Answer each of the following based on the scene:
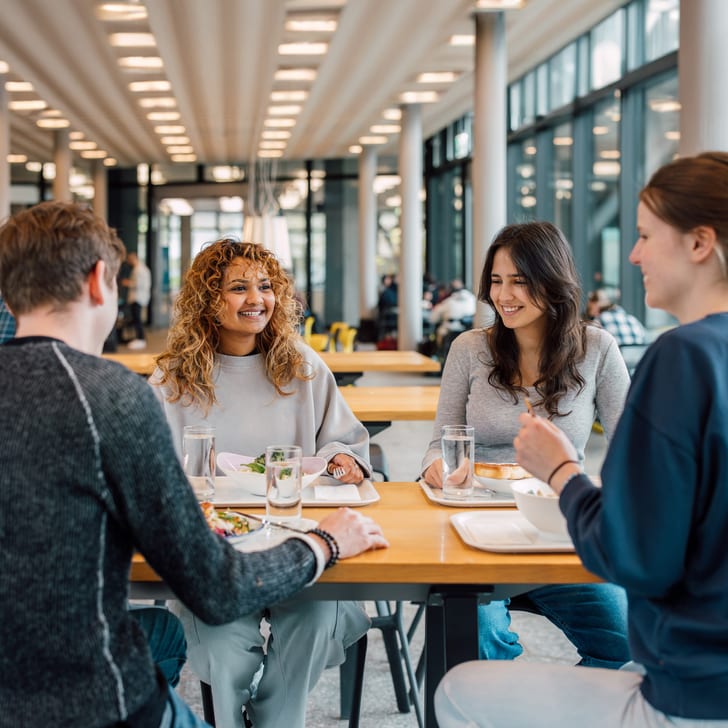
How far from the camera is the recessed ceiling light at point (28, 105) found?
12383 mm

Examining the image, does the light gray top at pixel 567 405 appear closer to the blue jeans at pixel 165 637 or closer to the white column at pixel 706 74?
the blue jeans at pixel 165 637

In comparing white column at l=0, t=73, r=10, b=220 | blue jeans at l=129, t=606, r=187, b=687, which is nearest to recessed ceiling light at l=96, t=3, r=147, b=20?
white column at l=0, t=73, r=10, b=220

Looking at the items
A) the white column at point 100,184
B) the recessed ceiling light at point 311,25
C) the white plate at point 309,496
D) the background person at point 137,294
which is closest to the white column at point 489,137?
the recessed ceiling light at point 311,25

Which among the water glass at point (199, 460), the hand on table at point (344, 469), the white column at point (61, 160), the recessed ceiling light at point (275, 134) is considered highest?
the recessed ceiling light at point (275, 134)

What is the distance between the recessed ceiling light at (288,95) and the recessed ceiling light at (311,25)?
10.1 ft

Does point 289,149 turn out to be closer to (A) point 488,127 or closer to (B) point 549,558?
(A) point 488,127

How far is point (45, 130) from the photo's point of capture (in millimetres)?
14828

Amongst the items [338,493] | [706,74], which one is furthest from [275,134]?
[338,493]

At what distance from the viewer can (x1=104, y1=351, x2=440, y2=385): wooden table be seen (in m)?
5.45

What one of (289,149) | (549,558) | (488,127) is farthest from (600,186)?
(549,558)

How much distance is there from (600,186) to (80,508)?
10.0 meters

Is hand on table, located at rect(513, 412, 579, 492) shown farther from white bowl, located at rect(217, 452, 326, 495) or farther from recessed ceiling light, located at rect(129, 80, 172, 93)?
recessed ceiling light, located at rect(129, 80, 172, 93)

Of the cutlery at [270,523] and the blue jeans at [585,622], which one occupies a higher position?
the cutlery at [270,523]

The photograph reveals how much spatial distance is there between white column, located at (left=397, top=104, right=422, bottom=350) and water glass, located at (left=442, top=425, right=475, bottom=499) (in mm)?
11502
